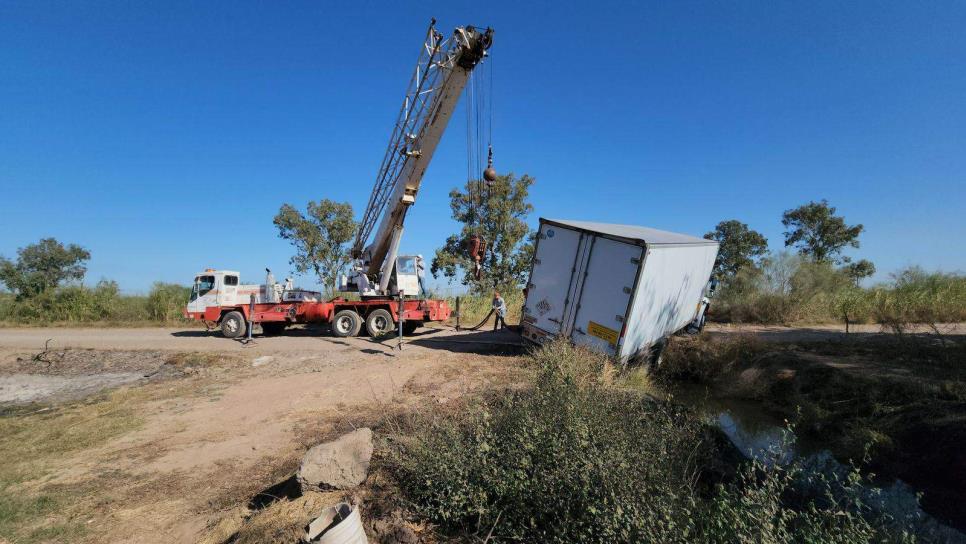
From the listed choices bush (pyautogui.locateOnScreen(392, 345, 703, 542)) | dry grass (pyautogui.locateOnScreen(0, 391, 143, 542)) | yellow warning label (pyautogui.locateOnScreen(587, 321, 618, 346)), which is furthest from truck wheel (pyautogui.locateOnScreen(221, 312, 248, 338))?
bush (pyautogui.locateOnScreen(392, 345, 703, 542))

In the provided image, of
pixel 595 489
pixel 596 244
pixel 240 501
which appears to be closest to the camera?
pixel 595 489

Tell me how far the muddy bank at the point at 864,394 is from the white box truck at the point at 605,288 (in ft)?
5.56

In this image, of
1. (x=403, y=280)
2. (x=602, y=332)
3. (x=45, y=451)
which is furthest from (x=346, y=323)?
(x=602, y=332)

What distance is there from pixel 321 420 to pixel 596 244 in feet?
20.7

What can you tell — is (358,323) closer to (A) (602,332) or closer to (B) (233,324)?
(B) (233,324)

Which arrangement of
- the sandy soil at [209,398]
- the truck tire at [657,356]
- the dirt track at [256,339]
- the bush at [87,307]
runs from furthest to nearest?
1. the bush at [87,307]
2. the dirt track at [256,339]
3. the truck tire at [657,356]
4. the sandy soil at [209,398]

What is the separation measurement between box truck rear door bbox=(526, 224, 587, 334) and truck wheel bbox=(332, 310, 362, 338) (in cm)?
722

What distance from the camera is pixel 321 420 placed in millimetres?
6543

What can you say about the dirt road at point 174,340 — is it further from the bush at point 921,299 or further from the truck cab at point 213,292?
the bush at point 921,299

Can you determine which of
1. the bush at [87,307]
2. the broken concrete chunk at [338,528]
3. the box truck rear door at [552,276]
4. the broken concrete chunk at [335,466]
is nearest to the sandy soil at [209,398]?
the broken concrete chunk at [335,466]

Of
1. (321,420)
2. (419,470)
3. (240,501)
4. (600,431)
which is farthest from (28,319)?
(600,431)

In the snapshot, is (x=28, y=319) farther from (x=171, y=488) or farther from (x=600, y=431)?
(x=600, y=431)

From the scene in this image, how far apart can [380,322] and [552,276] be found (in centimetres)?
741

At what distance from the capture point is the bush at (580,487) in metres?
2.75
